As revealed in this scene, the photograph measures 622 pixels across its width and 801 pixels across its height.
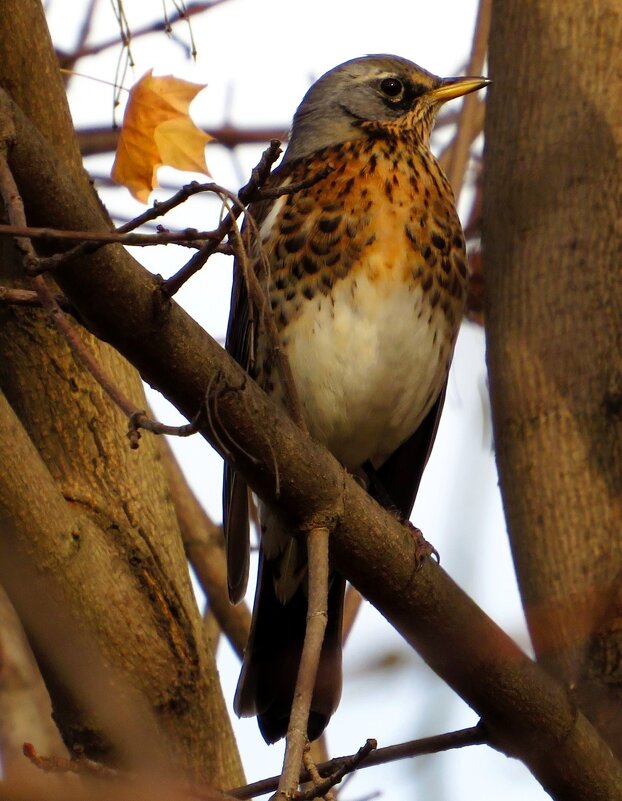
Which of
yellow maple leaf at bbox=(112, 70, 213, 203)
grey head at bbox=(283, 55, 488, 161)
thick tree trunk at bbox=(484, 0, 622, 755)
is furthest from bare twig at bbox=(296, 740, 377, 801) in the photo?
grey head at bbox=(283, 55, 488, 161)

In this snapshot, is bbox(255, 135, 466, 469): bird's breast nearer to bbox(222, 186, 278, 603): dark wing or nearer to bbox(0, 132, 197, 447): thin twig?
bbox(222, 186, 278, 603): dark wing

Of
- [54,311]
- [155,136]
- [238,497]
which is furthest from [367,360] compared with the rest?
[54,311]

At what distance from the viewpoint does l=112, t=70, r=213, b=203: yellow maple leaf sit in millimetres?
3436

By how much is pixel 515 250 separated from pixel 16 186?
189cm

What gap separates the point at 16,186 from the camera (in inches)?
80.4

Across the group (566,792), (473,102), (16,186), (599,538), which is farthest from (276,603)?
(16,186)

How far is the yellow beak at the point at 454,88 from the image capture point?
433 cm

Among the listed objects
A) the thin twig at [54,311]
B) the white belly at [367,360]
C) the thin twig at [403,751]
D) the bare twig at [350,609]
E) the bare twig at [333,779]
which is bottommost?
the bare twig at [333,779]

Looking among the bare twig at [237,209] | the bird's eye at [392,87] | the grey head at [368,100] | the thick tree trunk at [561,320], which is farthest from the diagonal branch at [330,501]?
the bird's eye at [392,87]

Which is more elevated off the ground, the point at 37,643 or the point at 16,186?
the point at 16,186

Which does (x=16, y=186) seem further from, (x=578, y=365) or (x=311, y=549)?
(x=578, y=365)

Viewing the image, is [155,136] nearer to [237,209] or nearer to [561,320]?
[561,320]

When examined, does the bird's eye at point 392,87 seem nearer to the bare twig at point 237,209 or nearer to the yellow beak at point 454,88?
the yellow beak at point 454,88

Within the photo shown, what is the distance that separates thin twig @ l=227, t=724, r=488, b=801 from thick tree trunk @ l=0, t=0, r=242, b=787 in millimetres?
380
